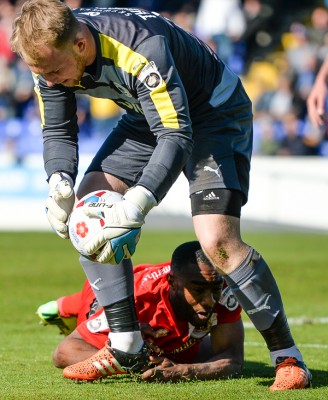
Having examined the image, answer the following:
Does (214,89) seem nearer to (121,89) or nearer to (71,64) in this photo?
(121,89)

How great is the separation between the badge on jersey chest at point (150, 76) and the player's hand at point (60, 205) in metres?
0.83

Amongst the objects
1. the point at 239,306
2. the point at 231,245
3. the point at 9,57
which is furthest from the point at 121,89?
the point at 9,57

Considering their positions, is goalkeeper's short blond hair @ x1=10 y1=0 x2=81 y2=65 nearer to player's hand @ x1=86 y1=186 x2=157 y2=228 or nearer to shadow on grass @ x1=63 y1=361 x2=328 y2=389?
player's hand @ x1=86 y1=186 x2=157 y2=228

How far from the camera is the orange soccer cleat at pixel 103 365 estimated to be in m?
5.63

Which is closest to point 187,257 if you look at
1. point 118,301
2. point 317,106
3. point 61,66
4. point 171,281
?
point 171,281

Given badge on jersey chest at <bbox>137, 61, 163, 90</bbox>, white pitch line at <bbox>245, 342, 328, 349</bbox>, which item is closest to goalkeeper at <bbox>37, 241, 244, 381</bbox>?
badge on jersey chest at <bbox>137, 61, 163, 90</bbox>

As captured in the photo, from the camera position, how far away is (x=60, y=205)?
5.51 meters

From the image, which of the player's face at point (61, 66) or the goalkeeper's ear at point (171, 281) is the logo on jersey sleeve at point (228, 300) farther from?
the player's face at point (61, 66)

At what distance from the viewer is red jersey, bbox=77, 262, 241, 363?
5.95 meters

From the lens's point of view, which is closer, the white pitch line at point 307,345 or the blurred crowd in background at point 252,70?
the white pitch line at point 307,345

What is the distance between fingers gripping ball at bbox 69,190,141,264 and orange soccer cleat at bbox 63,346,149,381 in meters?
0.78

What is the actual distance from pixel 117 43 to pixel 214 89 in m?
0.74

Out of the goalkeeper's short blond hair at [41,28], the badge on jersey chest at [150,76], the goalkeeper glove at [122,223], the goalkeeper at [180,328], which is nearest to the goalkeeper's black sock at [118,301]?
the goalkeeper at [180,328]

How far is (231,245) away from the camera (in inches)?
214
